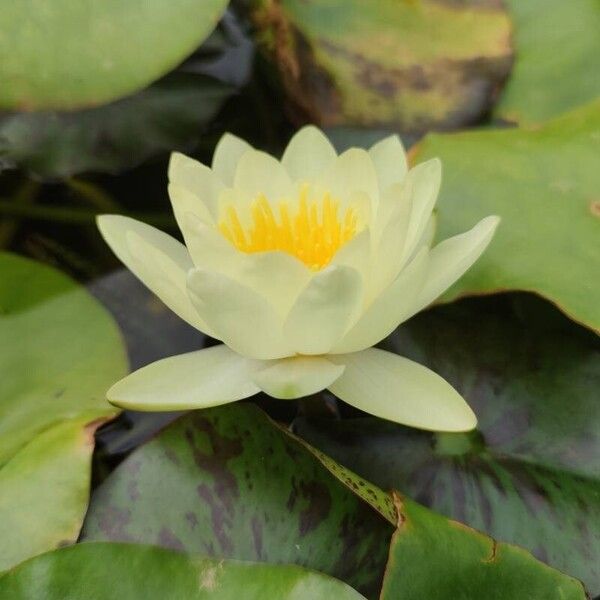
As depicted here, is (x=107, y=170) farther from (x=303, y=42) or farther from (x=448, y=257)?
(x=448, y=257)

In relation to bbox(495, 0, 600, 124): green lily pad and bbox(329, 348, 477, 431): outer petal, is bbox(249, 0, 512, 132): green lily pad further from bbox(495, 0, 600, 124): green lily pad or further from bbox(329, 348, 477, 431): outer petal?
bbox(329, 348, 477, 431): outer petal

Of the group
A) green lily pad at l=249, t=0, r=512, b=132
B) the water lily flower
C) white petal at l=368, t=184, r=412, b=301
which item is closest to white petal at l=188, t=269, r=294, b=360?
the water lily flower

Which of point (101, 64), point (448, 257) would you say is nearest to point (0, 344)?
point (101, 64)

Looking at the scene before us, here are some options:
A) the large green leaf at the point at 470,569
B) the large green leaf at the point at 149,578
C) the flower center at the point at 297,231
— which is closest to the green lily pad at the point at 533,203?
the flower center at the point at 297,231

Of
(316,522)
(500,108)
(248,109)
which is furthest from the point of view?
(248,109)

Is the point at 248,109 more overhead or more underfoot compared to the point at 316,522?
more overhead

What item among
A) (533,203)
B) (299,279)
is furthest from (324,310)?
(533,203)

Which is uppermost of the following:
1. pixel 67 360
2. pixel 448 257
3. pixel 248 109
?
pixel 448 257
